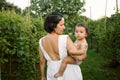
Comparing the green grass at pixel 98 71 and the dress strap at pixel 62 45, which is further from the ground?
the dress strap at pixel 62 45

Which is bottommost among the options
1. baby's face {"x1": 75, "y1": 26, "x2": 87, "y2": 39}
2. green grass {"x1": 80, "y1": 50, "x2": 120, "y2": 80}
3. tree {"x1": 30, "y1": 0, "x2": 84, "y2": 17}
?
green grass {"x1": 80, "y1": 50, "x2": 120, "y2": 80}

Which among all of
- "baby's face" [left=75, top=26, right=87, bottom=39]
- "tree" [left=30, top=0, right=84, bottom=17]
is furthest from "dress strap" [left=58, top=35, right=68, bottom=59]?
"tree" [left=30, top=0, right=84, bottom=17]

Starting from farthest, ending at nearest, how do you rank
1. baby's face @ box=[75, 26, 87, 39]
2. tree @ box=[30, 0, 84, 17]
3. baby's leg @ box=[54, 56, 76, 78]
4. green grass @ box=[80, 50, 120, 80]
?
tree @ box=[30, 0, 84, 17] → green grass @ box=[80, 50, 120, 80] → baby's face @ box=[75, 26, 87, 39] → baby's leg @ box=[54, 56, 76, 78]

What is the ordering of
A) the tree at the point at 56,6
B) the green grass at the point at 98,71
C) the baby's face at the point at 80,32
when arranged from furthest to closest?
the tree at the point at 56,6, the green grass at the point at 98,71, the baby's face at the point at 80,32

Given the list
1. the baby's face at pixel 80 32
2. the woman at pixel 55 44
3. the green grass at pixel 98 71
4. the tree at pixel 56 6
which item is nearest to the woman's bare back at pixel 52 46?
the woman at pixel 55 44

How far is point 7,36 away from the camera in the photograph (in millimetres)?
6812

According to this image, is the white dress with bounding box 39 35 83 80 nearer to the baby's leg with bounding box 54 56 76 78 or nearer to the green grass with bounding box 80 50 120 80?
the baby's leg with bounding box 54 56 76 78

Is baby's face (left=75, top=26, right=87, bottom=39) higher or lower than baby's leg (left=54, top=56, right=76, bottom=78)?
higher

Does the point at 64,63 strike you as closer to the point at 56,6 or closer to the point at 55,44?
the point at 55,44

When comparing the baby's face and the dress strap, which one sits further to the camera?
the baby's face

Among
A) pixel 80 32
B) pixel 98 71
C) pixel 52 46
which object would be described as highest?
pixel 80 32

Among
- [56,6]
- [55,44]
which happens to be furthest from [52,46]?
[56,6]

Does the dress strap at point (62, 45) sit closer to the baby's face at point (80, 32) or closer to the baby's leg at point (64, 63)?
the baby's leg at point (64, 63)

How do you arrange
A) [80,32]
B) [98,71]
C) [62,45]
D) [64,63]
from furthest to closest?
[98,71]
[80,32]
[64,63]
[62,45]
